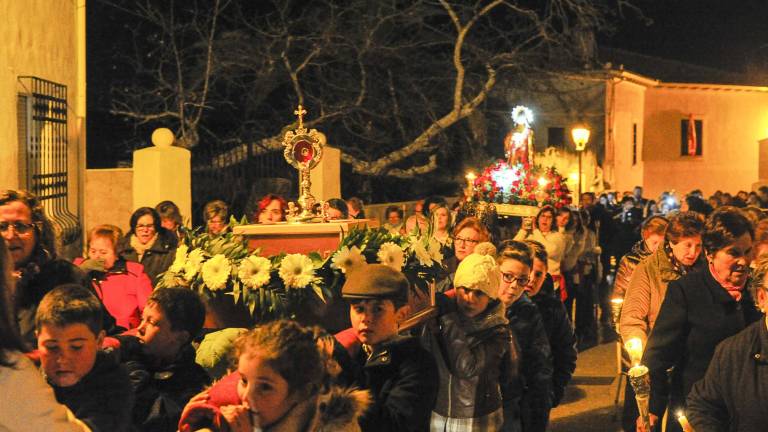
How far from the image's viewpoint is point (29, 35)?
1179 cm

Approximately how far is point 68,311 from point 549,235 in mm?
9391

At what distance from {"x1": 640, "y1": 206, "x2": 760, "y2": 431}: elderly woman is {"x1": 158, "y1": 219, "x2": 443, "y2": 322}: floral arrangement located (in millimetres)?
1371

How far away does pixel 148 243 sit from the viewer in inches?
338

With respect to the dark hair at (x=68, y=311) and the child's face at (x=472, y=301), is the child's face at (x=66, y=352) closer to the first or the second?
the dark hair at (x=68, y=311)

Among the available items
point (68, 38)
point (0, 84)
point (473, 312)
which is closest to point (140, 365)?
point (473, 312)

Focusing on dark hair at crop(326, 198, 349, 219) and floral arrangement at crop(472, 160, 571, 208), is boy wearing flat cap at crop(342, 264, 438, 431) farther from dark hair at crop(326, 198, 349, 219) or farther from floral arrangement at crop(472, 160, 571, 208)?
floral arrangement at crop(472, 160, 571, 208)

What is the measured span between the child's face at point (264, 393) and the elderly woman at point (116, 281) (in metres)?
3.54

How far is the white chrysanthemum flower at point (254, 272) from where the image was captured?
537 cm

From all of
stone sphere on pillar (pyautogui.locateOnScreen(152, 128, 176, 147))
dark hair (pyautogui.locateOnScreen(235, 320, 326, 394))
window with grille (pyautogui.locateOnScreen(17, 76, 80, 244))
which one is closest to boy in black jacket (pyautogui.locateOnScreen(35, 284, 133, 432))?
dark hair (pyautogui.locateOnScreen(235, 320, 326, 394))

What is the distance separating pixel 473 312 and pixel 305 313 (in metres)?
0.89

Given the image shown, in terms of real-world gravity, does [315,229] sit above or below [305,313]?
above

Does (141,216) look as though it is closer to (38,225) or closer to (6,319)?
(38,225)

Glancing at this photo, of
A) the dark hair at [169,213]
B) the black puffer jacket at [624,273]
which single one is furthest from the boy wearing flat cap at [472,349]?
the dark hair at [169,213]

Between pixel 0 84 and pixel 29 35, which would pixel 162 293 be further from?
pixel 29 35
